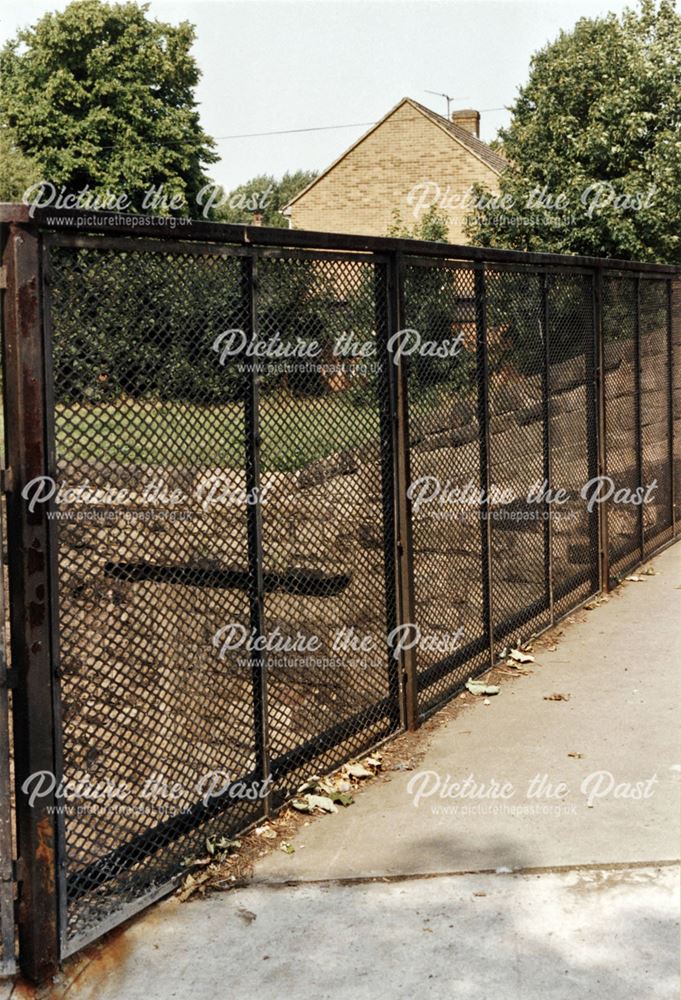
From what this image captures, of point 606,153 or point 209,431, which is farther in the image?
point 606,153

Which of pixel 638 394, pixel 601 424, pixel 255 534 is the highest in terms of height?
pixel 638 394

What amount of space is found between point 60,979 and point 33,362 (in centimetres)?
191

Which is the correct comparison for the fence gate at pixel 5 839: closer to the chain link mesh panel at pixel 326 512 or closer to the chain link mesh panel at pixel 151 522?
the chain link mesh panel at pixel 151 522

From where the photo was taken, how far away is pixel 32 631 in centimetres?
→ 358

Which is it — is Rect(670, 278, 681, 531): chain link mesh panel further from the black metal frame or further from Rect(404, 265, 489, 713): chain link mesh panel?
Rect(404, 265, 489, 713): chain link mesh panel

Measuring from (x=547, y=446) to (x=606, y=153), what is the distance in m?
19.2

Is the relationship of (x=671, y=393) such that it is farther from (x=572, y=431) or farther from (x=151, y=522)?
(x=151, y=522)

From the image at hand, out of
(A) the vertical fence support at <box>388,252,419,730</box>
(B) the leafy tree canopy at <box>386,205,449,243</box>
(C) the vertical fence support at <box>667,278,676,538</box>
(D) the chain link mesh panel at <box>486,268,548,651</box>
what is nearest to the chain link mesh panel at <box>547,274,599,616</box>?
(D) the chain link mesh panel at <box>486,268,548,651</box>

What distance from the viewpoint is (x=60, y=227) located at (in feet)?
11.7

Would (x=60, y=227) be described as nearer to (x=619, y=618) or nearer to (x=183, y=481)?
(x=183, y=481)

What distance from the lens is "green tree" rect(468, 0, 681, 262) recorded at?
2444 centimetres

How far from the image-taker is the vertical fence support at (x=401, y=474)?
5527 millimetres

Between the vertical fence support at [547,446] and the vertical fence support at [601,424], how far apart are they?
108 cm

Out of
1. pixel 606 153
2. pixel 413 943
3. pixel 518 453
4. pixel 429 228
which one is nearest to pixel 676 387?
pixel 518 453
